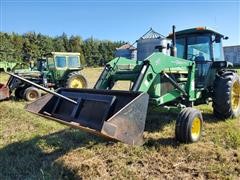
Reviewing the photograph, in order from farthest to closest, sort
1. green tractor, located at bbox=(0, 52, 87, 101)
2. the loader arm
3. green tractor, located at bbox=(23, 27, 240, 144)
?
green tractor, located at bbox=(0, 52, 87, 101), the loader arm, green tractor, located at bbox=(23, 27, 240, 144)

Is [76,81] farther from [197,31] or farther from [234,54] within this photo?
[234,54]

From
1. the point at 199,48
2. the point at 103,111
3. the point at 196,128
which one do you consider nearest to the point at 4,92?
the point at 199,48

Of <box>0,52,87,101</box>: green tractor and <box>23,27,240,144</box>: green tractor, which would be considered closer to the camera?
<box>23,27,240,144</box>: green tractor

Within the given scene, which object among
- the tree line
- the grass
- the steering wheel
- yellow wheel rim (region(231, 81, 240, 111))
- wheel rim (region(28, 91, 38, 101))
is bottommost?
the grass

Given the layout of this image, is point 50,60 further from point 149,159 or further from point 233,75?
point 149,159

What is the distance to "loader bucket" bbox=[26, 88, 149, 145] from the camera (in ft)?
12.5

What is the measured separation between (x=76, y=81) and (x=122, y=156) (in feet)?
33.0

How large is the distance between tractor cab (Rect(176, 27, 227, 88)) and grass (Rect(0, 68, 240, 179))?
4.00ft

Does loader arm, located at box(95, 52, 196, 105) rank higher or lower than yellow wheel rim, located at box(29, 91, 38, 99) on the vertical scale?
higher

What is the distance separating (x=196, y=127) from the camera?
5527 mm

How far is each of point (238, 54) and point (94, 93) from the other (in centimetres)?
4463

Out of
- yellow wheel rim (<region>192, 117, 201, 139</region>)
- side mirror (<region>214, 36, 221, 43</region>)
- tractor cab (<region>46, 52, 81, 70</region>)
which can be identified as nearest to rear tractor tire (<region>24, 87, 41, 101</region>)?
tractor cab (<region>46, 52, 81, 70</region>)

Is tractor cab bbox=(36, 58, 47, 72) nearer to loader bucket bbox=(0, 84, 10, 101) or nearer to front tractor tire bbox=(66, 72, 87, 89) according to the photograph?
front tractor tire bbox=(66, 72, 87, 89)

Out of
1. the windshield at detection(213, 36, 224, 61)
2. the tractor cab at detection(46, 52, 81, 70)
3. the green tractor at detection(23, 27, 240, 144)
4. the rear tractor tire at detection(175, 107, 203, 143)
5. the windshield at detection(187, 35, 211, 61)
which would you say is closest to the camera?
the green tractor at detection(23, 27, 240, 144)
